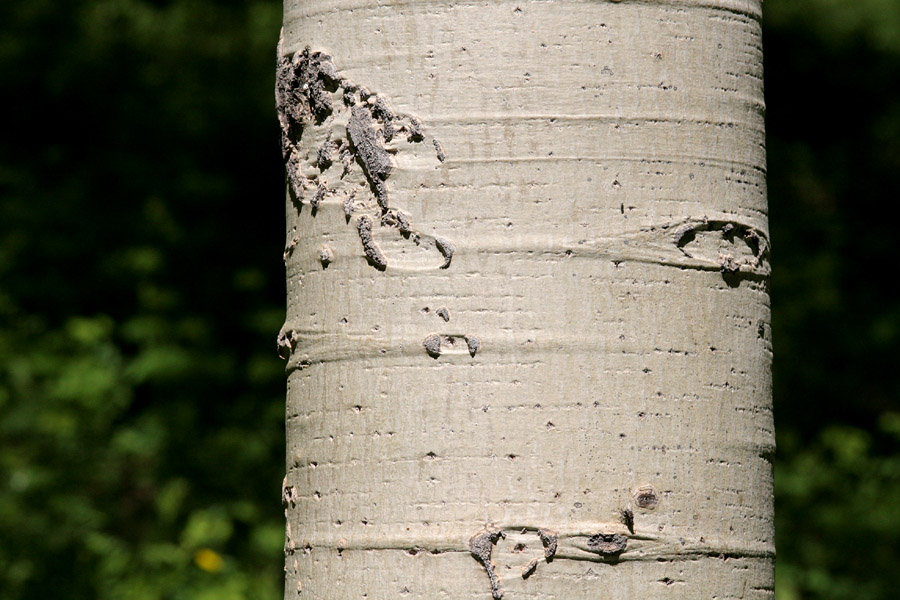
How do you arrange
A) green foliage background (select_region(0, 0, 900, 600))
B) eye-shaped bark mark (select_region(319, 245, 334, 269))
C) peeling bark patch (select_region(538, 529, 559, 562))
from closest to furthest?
peeling bark patch (select_region(538, 529, 559, 562)), eye-shaped bark mark (select_region(319, 245, 334, 269)), green foliage background (select_region(0, 0, 900, 600))

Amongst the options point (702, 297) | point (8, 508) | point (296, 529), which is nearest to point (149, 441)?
point (8, 508)

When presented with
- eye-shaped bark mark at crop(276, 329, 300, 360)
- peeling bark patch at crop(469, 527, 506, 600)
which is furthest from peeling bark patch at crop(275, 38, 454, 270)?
peeling bark patch at crop(469, 527, 506, 600)

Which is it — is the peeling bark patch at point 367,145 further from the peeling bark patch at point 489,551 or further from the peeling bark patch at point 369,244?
the peeling bark patch at point 489,551

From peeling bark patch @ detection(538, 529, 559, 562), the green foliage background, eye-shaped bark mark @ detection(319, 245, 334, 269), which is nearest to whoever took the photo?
peeling bark patch @ detection(538, 529, 559, 562)

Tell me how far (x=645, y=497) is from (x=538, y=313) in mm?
184

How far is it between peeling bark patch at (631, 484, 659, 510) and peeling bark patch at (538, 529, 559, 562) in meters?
0.08

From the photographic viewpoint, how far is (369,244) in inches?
38.3

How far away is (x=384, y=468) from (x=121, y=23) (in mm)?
4307

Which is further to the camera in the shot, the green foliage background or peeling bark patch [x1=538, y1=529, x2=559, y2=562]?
the green foliage background

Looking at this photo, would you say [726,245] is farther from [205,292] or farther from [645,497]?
[205,292]

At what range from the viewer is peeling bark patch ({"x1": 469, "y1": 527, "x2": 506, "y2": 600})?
903 millimetres

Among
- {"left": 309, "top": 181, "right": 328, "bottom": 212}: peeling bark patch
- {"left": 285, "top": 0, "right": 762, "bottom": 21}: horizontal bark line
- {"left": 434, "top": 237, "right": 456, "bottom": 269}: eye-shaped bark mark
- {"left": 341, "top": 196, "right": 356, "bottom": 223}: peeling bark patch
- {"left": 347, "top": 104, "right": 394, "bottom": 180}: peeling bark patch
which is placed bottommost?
{"left": 434, "top": 237, "right": 456, "bottom": 269}: eye-shaped bark mark

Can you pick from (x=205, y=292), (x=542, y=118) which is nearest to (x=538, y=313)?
(x=542, y=118)

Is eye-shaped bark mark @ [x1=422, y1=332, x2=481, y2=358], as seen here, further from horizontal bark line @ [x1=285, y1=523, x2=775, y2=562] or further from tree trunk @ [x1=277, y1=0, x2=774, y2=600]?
horizontal bark line @ [x1=285, y1=523, x2=775, y2=562]
